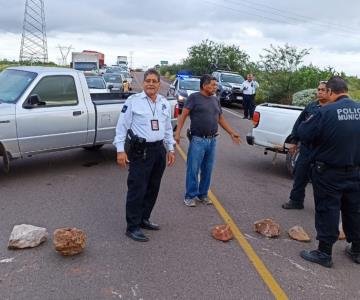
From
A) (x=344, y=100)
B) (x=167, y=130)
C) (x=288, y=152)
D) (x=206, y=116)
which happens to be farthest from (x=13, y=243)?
(x=288, y=152)

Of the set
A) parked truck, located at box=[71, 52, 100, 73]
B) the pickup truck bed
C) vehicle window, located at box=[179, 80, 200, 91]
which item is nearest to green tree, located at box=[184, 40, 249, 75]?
parked truck, located at box=[71, 52, 100, 73]

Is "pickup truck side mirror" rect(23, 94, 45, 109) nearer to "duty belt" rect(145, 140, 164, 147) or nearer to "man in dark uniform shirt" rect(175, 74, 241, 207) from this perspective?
"man in dark uniform shirt" rect(175, 74, 241, 207)

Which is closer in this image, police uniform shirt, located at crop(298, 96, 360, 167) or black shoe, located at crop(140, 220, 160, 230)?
police uniform shirt, located at crop(298, 96, 360, 167)

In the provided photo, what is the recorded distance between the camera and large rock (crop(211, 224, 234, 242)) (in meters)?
5.27

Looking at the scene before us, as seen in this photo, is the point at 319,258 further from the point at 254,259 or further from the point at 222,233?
the point at 222,233

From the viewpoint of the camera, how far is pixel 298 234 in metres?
5.49

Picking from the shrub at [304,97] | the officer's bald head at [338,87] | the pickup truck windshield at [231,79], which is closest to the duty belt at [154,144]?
the officer's bald head at [338,87]

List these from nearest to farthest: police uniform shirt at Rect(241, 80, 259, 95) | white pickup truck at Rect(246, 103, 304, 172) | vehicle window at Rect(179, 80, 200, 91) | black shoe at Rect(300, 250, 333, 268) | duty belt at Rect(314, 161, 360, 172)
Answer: duty belt at Rect(314, 161, 360, 172), black shoe at Rect(300, 250, 333, 268), white pickup truck at Rect(246, 103, 304, 172), police uniform shirt at Rect(241, 80, 259, 95), vehicle window at Rect(179, 80, 200, 91)

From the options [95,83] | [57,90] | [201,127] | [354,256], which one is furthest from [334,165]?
[95,83]

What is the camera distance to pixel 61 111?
25.2 ft

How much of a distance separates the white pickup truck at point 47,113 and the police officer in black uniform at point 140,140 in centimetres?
272

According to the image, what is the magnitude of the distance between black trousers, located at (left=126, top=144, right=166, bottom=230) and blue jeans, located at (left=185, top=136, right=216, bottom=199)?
1167mm

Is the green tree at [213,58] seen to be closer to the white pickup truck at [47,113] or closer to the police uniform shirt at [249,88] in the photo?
the police uniform shirt at [249,88]

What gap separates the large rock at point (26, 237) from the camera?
186 inches
